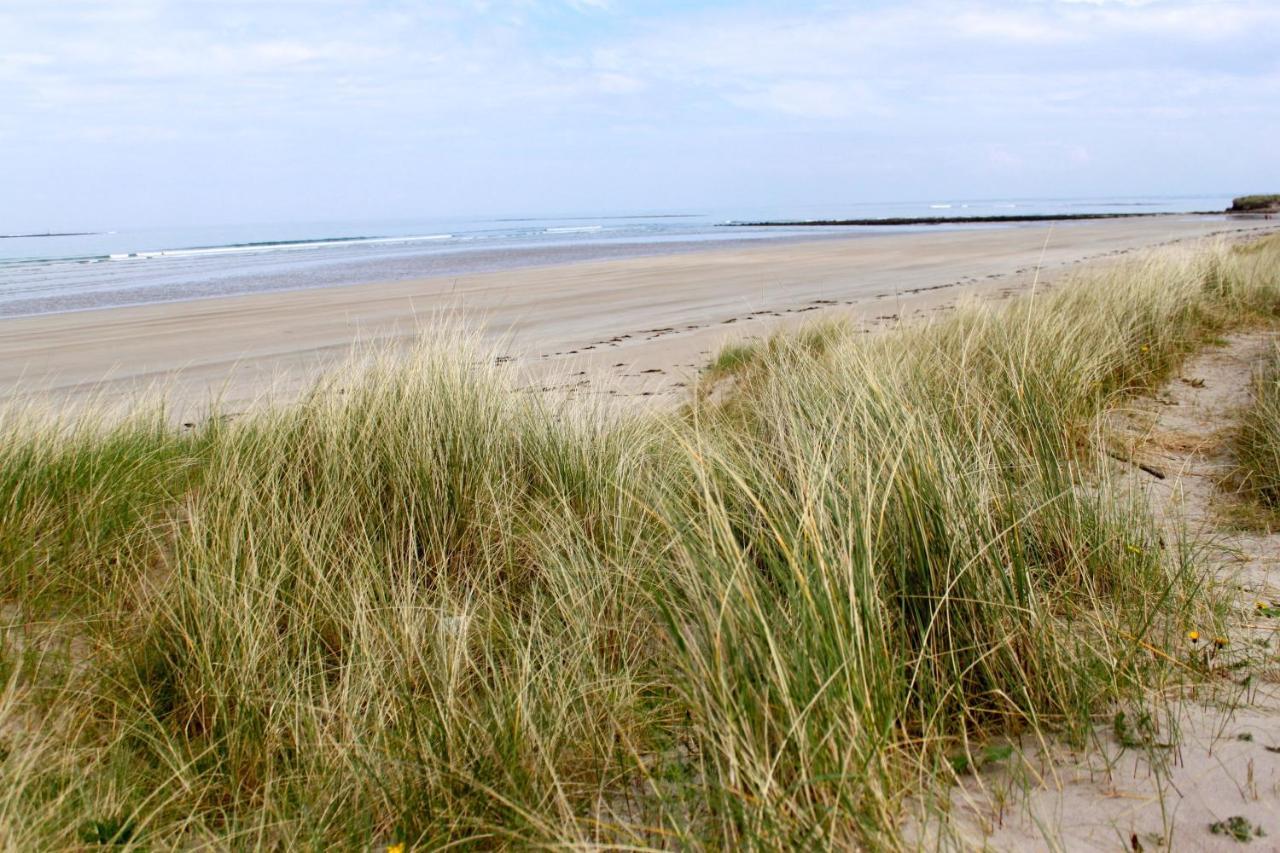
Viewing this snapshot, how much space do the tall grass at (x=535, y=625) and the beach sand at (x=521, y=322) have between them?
1340mm

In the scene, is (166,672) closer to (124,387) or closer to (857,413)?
(857,413)

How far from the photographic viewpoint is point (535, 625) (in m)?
2.68

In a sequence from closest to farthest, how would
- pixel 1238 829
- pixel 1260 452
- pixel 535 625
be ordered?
pixel 1238 829, pixel 535 625, pixel 1260 452

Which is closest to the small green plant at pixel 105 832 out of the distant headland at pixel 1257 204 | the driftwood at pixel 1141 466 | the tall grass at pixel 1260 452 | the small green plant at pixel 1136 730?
the small green plant at pixel 1136 730

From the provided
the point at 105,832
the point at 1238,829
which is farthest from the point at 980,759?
the point at 105,832

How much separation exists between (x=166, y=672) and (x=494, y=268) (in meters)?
22.0

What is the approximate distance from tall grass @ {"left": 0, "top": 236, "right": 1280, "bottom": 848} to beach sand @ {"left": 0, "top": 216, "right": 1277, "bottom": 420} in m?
1.34

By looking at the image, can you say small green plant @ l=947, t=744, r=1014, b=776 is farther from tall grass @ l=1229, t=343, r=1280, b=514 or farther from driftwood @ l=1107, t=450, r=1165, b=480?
driftwood @ l=1107, t=450, r=1165, b=480

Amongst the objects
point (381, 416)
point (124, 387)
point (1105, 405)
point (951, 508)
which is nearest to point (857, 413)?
point (951, 508)

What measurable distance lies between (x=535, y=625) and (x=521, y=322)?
940 cm

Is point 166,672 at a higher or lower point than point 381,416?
lower

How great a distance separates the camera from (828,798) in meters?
1.75

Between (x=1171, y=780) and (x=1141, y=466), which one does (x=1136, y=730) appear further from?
(x=1141, y=466)

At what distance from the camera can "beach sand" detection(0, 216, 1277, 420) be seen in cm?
743
